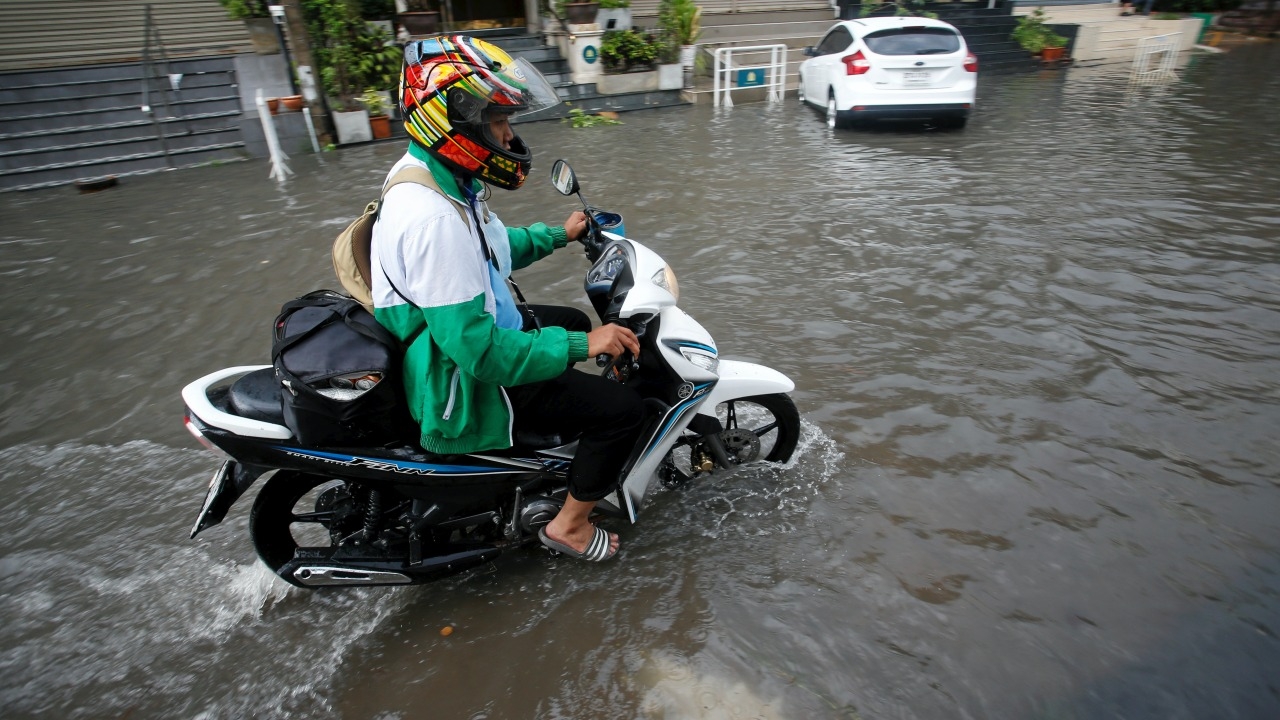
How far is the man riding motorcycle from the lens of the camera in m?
2.07

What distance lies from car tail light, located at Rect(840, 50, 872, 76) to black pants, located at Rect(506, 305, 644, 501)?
892cm

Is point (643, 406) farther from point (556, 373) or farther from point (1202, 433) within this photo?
point (1202, 433)

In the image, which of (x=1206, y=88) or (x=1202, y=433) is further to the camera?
(x=1206, y=88)

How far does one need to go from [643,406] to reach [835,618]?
1.08 m

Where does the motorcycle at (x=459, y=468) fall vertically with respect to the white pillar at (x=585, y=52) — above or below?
below

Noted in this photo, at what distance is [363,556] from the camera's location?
2.69m

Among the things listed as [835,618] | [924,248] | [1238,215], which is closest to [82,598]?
[835,618]

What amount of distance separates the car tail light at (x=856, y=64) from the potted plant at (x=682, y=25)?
4.59 meters


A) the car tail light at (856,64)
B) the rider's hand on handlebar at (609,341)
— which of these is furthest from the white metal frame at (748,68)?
the rider's hand on handlebar at (609,341)

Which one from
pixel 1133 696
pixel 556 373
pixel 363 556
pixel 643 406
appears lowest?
pixel 1133 696

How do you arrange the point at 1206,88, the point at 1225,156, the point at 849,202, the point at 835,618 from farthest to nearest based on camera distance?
the point at 1206,88 < the point at 1225,156 < the point at 849,202 < the point at 835,618

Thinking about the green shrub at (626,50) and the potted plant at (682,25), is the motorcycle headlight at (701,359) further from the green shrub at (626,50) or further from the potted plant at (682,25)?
the potted plant at (682,25)

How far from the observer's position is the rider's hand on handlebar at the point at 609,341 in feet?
7.64

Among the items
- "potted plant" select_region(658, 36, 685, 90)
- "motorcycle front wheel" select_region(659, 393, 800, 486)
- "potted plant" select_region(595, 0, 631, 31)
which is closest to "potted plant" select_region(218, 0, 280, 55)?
"potted plant" select_region(595, 0, 631, 31)
